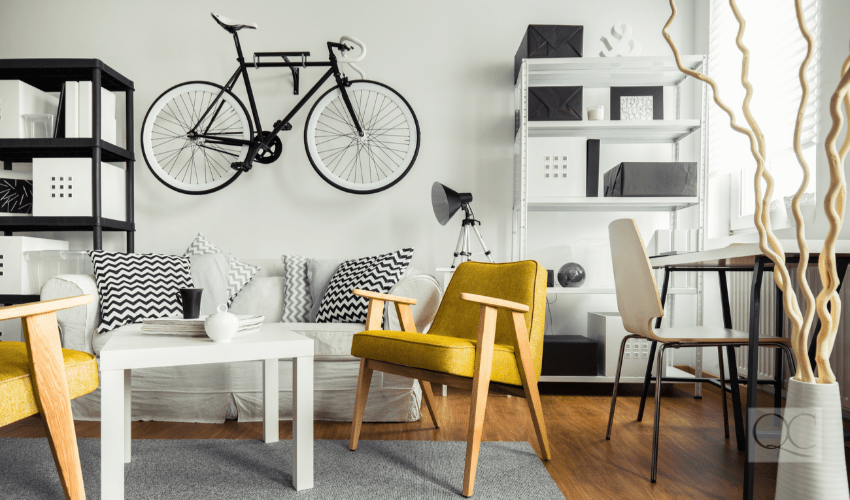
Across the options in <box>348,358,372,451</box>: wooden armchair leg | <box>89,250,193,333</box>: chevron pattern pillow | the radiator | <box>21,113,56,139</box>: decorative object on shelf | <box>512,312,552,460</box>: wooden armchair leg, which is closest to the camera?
<box>512,312,552,460</box>: wooden armchair leg

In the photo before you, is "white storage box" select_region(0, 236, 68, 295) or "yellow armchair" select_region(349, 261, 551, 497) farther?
"white storage box" select_region(0, 236, 68, 295)

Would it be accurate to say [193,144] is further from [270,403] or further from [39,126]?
[270,403]

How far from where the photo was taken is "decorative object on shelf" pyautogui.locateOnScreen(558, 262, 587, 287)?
2957mm

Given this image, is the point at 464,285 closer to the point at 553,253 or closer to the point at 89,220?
the point at 553,253

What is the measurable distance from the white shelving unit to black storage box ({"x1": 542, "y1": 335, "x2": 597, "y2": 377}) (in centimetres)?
4

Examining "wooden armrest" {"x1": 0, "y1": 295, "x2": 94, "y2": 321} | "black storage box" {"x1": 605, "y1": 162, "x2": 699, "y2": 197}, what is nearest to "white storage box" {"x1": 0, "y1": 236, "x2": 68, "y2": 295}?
"wooden armrest" {"x1": 0, "y1": 295, "x2": 94, "y2": 321}

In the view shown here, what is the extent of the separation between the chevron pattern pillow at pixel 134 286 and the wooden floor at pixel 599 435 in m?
0.46

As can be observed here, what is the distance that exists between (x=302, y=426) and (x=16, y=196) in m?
2.59

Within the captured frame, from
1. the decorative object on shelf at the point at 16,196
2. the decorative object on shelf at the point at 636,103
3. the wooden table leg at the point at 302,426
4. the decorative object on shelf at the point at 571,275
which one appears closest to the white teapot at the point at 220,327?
the wooden table leg at the point at 302,426

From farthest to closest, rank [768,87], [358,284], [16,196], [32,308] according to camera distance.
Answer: [16,196] → [768,87] → [358,284] → [32,308]

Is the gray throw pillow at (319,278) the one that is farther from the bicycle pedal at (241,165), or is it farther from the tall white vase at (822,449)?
the tall white vase at (822,449)

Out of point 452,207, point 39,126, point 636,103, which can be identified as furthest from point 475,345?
point 39,126

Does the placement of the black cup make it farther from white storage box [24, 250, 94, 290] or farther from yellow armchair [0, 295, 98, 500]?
white storage box [24, 250, 94, 290]

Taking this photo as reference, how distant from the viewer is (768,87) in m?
2.67
